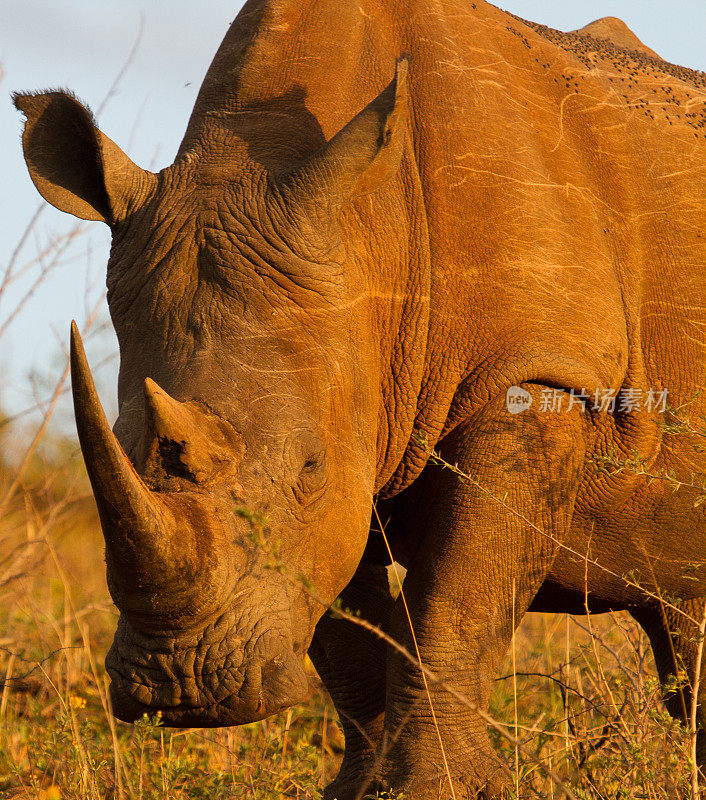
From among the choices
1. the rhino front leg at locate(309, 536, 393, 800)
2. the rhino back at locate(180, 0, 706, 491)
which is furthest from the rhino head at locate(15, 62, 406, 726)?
the rhino front leg at locate(309, 536, 393, 800)

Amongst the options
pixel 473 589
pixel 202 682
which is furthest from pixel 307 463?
pixel 473 589

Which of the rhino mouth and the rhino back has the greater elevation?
the rhino back

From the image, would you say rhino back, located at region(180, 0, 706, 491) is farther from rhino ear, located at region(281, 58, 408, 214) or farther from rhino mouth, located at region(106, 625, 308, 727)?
rhino mouth, located at region(106, 625, 308, 727)

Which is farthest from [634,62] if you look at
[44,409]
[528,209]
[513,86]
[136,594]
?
[136,594]

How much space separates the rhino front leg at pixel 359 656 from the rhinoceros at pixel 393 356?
22mm

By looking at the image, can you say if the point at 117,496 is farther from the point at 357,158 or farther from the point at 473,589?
the point at 473,589

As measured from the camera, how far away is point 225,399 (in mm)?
3145

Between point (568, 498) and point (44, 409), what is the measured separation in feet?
7.76

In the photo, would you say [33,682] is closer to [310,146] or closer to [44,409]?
[44,409]

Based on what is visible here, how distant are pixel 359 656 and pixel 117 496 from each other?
238cm

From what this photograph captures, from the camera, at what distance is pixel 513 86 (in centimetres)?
415

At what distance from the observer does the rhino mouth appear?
2.91 meters

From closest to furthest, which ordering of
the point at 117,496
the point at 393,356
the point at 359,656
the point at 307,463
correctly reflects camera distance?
the point at 117,496
the point at 307,463
the point at 393,356
the point at 359,656

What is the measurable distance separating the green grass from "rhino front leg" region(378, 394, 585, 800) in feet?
0.52
